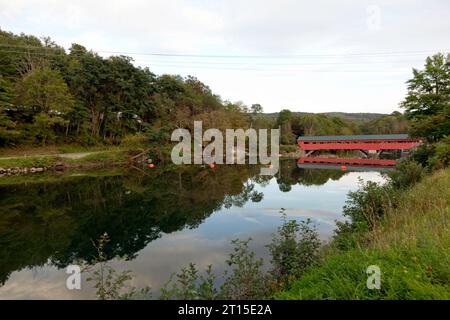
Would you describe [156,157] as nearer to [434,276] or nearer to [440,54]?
[440,54]

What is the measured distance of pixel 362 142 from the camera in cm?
3828

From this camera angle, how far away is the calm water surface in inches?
241

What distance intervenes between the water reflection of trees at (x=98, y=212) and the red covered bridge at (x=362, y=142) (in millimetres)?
22111

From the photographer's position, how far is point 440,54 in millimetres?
17844

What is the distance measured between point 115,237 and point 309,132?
2115 inches

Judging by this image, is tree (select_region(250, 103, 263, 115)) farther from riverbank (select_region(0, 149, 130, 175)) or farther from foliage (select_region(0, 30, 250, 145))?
riverbank (select_region(0, 149, 130, 175))

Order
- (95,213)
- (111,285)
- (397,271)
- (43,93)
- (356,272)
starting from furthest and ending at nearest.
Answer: (43,93) → (95,213) → (111,285) → (356,272) → (397,271)

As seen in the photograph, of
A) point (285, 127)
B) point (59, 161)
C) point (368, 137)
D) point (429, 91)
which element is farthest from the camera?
point (285, 127)

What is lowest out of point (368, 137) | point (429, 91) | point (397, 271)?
point (397, 271)

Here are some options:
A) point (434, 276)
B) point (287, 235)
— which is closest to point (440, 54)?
point (287, 235)

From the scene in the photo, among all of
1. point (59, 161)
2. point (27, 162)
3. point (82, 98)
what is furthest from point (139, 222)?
point (82, 98)

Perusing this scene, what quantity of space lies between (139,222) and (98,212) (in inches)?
97.5

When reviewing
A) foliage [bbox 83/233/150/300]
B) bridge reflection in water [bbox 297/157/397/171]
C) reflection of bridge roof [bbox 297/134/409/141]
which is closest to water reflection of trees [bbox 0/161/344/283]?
foliage [bbox 83/233/150/300]

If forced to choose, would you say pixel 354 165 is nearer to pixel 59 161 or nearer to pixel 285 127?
pixel 59 161
